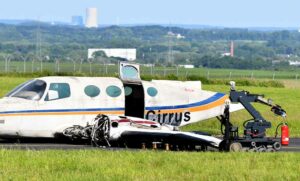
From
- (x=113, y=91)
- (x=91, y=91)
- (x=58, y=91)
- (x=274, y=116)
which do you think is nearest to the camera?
(x=58, y=91)

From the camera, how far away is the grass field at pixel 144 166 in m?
16.9

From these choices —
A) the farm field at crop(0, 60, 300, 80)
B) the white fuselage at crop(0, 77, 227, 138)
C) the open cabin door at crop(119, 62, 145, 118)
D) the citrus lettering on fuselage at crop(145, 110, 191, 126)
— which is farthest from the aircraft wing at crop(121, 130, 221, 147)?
the farm field at crop(0, 60, 300, 80)

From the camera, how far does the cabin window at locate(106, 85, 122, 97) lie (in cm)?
2738

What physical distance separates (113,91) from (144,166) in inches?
357

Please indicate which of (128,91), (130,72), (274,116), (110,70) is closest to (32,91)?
(128,91)

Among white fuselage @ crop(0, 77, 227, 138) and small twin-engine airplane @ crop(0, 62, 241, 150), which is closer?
small twin-engine airplane @ crop(0, 62, 241, 150)

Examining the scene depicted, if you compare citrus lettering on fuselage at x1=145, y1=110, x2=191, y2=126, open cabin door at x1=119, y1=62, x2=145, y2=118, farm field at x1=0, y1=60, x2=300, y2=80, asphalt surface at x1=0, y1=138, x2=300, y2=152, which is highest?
open cabin door at x1=119, y1=62, x2=145, y2=118

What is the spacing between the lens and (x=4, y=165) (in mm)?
18172

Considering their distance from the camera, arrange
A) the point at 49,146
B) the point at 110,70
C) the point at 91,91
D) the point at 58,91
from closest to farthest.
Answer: the point at 49,146 → the point at 58,91 → the point at 91,91 → the point at 110,70

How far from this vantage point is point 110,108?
27312 millimetres

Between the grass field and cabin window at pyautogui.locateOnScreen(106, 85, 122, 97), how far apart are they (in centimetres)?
605

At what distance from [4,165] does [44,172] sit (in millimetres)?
1395

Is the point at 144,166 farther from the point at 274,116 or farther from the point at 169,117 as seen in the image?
the point at 274,116

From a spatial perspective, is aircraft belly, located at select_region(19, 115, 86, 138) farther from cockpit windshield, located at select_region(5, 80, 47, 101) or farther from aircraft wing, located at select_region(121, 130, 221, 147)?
aircraft wing, located at select_region(121, 130, 221, 147)
